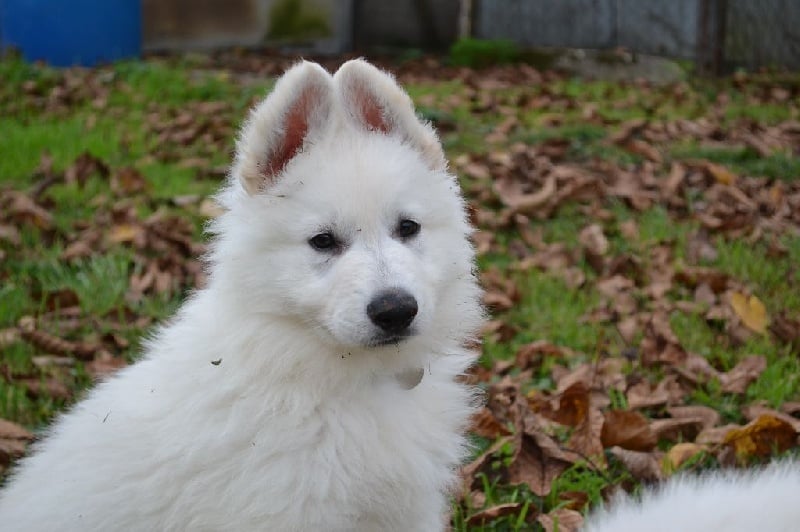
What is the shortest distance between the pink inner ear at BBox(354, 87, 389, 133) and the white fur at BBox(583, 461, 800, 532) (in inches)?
46.3

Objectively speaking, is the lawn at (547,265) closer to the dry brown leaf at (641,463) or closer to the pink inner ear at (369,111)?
the dry brown leaf at (641,463)

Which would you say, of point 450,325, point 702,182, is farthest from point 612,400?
point 702,182

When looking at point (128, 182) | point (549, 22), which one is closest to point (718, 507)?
point (128, 182)

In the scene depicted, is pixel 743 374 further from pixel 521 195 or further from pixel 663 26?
pixel 663 26

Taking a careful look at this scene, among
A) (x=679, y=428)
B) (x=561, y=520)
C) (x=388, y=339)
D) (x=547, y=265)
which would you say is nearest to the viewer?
(x=388, y=339)

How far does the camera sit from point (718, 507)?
2221mm

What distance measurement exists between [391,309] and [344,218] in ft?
0.90

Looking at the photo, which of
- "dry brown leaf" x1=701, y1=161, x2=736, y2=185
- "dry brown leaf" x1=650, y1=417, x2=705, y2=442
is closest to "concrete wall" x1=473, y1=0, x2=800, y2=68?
"dry brown leaf" x1=701, y1=161, x2=736, y2=185

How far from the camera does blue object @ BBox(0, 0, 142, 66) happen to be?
35.7ft

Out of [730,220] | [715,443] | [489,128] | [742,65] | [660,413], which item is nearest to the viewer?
[715,443]

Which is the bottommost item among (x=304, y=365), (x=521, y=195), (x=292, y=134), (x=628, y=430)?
(x=628, y=430)

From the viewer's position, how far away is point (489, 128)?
848 centimetres

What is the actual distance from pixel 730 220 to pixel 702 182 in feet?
3.43

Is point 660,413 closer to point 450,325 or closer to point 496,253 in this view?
point 450,325
